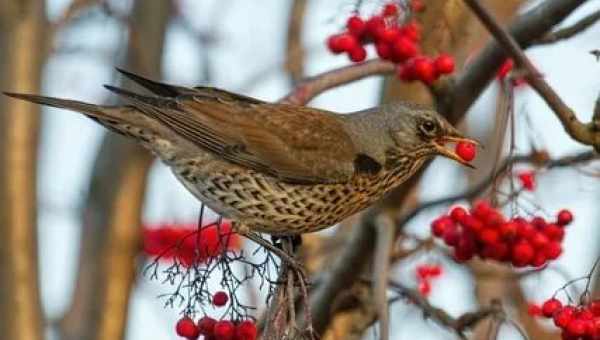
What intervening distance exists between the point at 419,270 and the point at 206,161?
5.97 feet

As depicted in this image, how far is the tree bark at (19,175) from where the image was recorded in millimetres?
5652

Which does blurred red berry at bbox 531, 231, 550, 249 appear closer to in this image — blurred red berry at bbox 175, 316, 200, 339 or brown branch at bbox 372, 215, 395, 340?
brown branch at bbox 372, 215, 395, 340

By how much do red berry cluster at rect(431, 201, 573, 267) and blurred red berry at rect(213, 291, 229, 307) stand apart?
782mm

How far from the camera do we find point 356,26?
4992 millimetres

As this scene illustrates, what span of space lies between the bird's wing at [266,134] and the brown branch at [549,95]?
3.23 ft

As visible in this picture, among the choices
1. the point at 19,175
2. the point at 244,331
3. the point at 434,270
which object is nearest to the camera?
the point at 244,331

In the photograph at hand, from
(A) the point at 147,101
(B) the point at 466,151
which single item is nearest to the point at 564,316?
(B) the point at 466,151

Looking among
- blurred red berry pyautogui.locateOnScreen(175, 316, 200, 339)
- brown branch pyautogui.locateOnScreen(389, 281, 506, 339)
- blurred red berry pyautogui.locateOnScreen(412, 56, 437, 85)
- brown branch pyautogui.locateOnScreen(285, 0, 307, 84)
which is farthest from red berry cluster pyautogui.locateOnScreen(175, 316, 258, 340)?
brown branch pyautogui.locateOnScreen(285, 0, 307, 84)

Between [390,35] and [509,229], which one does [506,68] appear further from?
[509,229]

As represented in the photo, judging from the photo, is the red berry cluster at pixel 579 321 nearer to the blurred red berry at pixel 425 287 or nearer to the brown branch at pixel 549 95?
the brown branch at pixel 549 95

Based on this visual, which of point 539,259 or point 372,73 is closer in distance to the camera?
point 539,259

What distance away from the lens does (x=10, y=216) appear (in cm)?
568

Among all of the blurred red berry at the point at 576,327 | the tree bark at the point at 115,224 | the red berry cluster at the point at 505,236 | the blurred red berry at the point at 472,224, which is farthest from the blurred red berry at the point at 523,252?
the tree bark at the point at 115,224

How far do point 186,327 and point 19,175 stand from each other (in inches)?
76.0
